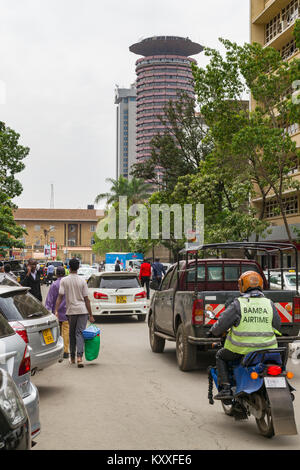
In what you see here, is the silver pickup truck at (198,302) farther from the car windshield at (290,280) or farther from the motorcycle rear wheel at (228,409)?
the car windshield at (290,280)

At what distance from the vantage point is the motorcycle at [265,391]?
19.1ft

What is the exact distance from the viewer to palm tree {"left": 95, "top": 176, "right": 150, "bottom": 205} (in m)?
79.3

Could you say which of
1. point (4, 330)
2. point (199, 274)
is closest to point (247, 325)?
point (4, 330)

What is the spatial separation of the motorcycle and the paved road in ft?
0.65

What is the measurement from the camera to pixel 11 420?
12.4 feet

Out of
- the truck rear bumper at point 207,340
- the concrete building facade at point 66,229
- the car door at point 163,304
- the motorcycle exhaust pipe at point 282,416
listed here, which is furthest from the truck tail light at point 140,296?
the concrete building facade at point 66,229

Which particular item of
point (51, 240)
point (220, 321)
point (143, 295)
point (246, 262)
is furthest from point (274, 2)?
point (51, 240)

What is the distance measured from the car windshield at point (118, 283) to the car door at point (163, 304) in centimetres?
650

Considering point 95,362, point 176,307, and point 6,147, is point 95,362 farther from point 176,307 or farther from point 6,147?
point 6,147

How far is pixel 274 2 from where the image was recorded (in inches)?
1828

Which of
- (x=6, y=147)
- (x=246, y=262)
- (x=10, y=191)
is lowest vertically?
(x=246, y=262)

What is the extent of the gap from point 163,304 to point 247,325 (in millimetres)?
5895

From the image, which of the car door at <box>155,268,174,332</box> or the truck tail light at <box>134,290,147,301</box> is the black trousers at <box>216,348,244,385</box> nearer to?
the car door at <box>155,268,174,332</box>
